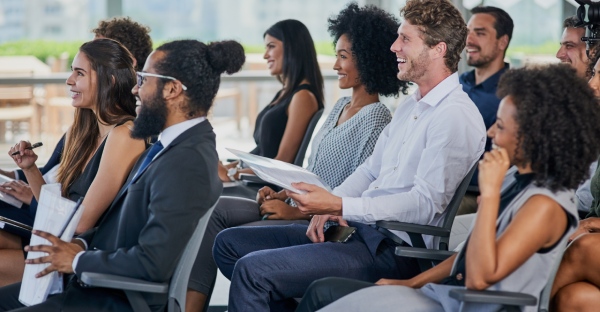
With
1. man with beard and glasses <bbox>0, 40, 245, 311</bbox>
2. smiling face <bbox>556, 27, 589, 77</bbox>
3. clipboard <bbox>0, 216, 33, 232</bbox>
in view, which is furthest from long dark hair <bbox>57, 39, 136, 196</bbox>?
smiling face <bbox>556, 27, 589, 77</bbox>

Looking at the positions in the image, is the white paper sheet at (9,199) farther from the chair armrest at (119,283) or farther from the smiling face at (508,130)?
the smiling face at (508,130)

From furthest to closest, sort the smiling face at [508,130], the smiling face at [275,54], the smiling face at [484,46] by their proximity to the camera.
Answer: the smiling face at [484,46] → the smiling face at [275,54] → the smiling face at [508,130]

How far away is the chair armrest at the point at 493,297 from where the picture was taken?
6.81 ft

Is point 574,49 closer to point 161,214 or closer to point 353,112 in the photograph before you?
point 353,112

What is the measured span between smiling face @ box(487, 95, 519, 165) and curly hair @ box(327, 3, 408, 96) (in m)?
1.29

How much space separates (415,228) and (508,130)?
2.13ft

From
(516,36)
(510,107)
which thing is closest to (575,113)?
(510,107)

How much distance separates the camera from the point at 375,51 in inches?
138

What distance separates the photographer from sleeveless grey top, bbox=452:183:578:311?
7.00ft

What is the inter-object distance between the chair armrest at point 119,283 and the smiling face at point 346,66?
5.06 ft

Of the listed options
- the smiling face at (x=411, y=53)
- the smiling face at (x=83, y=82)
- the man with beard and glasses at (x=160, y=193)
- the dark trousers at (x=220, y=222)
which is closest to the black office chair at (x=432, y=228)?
the smiling face at (x=411, y=53)

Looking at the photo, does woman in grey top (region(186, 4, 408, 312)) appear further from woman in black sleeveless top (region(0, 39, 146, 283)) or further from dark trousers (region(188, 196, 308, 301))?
woman in black sleeveless top (region(0, 39, 146, 283))

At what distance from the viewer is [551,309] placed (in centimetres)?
261

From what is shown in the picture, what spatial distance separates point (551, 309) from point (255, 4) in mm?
5675
